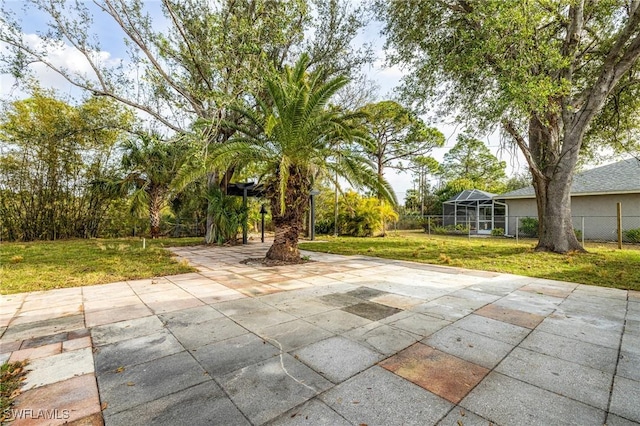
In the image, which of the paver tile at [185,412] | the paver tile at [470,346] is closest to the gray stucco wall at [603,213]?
the paver tile at [470,346]

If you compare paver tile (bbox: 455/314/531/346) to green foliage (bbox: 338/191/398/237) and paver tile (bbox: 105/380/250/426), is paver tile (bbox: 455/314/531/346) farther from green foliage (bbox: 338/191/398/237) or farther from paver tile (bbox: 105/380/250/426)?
green foliage (bbox: 338/191/398/237)

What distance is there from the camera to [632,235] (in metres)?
11.8

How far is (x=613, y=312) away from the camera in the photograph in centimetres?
350

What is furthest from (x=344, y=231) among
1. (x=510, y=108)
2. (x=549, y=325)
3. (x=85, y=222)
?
(x=549, y=325)

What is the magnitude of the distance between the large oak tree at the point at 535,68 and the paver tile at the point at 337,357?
21.1 feet

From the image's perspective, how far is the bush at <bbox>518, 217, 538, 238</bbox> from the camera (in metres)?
14.6

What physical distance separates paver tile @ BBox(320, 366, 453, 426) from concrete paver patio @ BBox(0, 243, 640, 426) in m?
0.01

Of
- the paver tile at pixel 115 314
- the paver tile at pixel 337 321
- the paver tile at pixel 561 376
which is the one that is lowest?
the paver tile at pixel 561 376

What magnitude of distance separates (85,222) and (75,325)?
1201 cm

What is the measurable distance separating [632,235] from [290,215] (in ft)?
48.2

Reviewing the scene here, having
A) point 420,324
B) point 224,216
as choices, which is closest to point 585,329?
point 420,324

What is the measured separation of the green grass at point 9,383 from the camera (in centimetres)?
167

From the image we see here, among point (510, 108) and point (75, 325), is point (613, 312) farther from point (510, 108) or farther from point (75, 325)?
point (75, 325)

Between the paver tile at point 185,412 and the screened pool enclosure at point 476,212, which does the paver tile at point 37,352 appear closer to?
the paver tile at point 185,412
